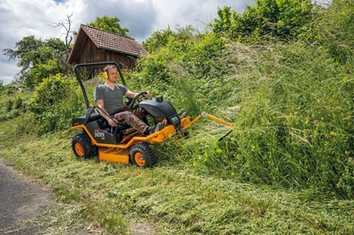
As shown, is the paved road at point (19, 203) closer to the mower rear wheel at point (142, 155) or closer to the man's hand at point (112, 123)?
the mower rear wheel at point (142, 155)

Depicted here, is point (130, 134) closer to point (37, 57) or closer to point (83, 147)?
point (83, 147)

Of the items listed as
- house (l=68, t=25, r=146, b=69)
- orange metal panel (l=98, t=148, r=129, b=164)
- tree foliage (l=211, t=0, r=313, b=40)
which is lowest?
orange metal panel (l=98, t=148, r=129, b=164)

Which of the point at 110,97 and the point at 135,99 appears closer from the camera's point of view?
the point at 135,99

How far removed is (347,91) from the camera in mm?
3734

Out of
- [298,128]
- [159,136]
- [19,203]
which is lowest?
[19,203]

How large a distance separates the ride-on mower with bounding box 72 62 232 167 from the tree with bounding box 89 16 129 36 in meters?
29.2

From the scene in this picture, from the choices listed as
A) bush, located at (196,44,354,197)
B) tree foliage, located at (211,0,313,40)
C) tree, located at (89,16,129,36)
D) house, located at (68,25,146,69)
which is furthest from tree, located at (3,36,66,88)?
bush, located at (196,44,354,197)

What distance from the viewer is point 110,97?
5.68 meters

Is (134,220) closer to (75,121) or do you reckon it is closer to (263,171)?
(263,171)

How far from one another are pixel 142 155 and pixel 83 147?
1.43 metres

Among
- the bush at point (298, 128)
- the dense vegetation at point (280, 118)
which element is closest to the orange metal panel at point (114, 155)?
the dense vegetation at point (280, 118)

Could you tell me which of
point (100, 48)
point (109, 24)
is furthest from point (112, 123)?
point (109, 24)

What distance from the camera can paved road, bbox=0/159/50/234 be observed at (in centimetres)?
347

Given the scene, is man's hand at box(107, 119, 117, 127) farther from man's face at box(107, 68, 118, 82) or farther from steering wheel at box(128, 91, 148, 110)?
man's face at box(107, 68, 118, 82)
